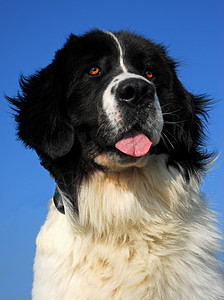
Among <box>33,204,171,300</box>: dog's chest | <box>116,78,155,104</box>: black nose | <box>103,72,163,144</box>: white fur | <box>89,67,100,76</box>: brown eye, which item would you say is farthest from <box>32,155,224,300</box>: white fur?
<box>89,67,100,76</box>: brown eye

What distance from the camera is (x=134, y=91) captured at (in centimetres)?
284

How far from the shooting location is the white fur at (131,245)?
9.78 ft

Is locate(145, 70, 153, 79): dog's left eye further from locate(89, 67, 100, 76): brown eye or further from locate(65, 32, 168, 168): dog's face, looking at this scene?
locate(89, 67, 100, 76): brown eye

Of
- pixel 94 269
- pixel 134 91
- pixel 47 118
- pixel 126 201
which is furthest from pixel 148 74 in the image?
pixel 94 269

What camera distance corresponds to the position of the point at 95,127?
3.13 m

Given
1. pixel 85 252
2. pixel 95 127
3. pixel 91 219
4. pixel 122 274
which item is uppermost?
pixel 95 127

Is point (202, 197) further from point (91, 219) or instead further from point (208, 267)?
point (91, 219)

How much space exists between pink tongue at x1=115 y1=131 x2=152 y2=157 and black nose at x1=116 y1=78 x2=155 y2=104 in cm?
28

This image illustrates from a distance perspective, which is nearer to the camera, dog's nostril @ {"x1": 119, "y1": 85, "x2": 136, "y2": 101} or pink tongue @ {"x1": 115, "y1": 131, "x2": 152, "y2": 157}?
dog's nostril @ {"x1": 119, "y1": 85, "x2": 136, "y2": 101}

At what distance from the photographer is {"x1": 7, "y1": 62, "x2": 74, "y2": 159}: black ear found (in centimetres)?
324

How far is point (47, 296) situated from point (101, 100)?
5.67ft

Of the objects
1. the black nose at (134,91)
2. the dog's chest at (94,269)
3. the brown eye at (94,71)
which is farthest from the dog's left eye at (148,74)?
the dog's chest at (94,269)

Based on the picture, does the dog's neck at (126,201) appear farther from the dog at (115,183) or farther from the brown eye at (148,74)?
the brown eye at (148,74)

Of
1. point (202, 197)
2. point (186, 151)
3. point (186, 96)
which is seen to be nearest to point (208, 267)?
point (202, 197)
